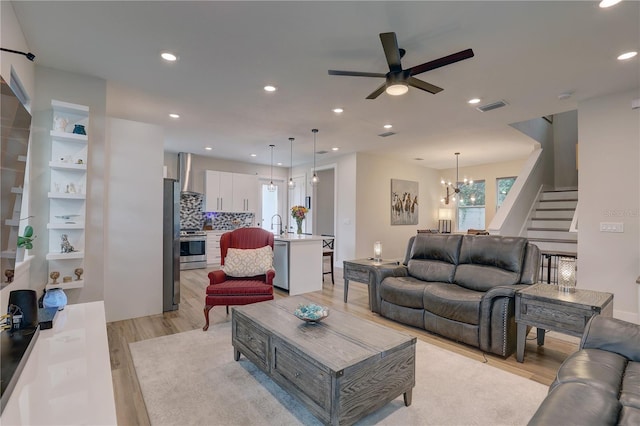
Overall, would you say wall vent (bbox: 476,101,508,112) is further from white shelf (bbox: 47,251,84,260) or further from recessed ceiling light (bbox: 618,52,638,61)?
white shelf (bbox: 47,251,84,260)

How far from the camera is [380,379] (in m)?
1.81

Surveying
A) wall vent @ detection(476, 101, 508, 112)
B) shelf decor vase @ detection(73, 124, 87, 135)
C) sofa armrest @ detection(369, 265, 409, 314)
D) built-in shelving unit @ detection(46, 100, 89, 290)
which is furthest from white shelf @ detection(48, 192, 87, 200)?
wall vent @ detection(476, 101, 508, 112)

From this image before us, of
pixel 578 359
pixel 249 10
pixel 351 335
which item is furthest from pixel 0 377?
pixel 578 359

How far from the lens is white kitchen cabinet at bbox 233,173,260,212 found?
8.04 metres

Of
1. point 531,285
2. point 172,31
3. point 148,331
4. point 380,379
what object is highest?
point 172,31

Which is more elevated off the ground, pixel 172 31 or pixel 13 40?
pixel 172 31

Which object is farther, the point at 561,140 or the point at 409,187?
the point at 409,187

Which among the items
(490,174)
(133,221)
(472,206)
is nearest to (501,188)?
(490,174)

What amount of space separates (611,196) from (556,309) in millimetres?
2362

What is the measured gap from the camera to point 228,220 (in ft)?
27.3

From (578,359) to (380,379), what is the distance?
1.12 metres

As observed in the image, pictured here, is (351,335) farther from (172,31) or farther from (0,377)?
(172,31)

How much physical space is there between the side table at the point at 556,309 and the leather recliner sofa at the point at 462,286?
10 centimetres

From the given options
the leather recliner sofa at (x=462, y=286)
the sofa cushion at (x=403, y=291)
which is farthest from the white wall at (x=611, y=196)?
the sofa cushion at (x=403, y=291)
